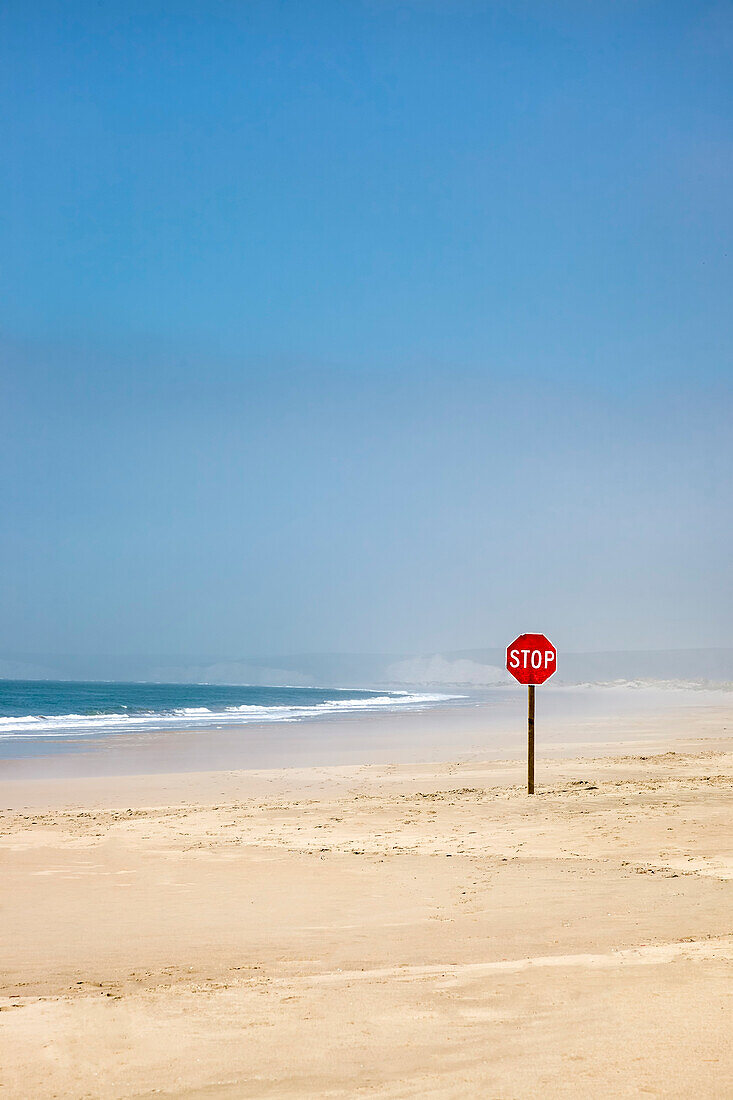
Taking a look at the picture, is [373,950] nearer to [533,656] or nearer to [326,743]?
[533,656]

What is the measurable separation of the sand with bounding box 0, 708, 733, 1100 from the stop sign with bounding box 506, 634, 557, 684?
286 centimetres

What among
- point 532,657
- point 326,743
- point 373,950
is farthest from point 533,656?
point 326,743

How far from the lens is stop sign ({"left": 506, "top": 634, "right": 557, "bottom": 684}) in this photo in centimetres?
1698

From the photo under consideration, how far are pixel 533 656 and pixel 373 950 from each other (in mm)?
10724

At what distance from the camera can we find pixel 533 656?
56.0 ft

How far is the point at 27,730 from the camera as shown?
38656 millimetres

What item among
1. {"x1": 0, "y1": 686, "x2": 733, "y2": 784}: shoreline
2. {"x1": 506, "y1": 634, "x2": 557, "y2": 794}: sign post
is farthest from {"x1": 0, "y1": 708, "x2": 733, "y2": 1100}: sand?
{"x1": 0, "y1": 686, "x2": 733, "y2": 784}: shoreline

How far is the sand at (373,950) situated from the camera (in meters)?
4.48

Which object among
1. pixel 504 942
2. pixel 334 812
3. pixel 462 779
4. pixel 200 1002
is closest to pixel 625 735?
pixel 462 779

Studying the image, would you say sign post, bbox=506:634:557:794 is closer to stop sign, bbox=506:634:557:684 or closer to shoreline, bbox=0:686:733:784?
stop sign, bbox=506:634:557:684

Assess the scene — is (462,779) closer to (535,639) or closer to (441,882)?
(535,639)

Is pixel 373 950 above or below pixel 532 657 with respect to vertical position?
below

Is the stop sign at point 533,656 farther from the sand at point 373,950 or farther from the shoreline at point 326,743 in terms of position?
the shoreline at point 326,743

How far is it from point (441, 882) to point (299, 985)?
3.45 m
